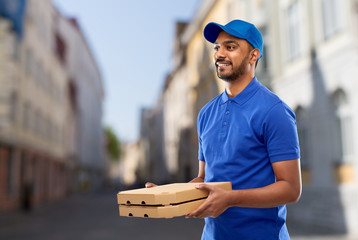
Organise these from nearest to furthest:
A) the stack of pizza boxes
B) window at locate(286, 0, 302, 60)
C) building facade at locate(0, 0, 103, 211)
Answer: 1. the stack of pizza boxes
2. window at locate(286, 0, 302, 60)
3. building facade at locate(0, 0, 103, 211)

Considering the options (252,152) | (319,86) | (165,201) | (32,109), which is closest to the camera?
(165,201)

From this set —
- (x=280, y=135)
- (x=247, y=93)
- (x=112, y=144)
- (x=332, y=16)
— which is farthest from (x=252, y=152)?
(x=112, y=144)

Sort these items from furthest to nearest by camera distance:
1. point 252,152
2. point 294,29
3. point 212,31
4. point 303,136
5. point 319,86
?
point 294,29, point 303,136, point 319,86, point 212,31, point 252,152

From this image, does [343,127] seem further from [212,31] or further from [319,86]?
[212,31]

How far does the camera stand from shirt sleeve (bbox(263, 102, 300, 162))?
→ 1635mm

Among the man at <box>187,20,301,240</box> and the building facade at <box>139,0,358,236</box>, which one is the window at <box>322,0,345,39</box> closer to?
the building facade at <box>139,0,358,236</box>

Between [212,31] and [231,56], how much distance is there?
0.14 meters

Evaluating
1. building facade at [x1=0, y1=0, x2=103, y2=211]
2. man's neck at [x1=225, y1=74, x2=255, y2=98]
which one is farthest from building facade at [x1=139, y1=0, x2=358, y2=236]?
building facade at [x1=0, y1=0, x2=103, y2=211]

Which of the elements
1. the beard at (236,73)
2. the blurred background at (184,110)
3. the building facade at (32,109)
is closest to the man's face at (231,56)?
the beard at (236,73)

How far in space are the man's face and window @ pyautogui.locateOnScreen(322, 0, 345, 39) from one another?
12228 millimetres

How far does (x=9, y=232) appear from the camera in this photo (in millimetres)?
13773

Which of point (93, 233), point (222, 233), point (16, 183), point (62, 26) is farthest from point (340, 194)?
point (62, 26)

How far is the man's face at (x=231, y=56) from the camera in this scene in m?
1.79

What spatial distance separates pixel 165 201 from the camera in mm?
1564
